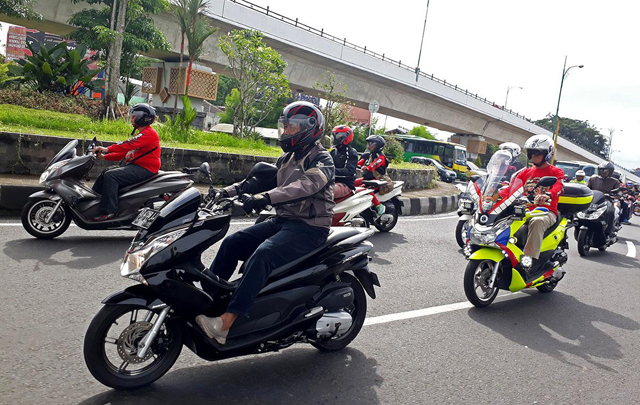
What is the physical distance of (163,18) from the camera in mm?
25891

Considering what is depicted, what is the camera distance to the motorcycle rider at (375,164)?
952cm

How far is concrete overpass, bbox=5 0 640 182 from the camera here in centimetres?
2555

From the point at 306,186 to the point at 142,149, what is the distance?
380 centimetres

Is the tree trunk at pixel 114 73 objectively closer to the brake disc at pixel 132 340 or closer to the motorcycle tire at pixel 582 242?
the motorcycle tire at pixel 582 242

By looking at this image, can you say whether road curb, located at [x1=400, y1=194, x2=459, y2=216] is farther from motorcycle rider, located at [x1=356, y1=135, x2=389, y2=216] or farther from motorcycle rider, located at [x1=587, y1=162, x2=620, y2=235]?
motorcycle rider, located at [x1=587, y1=162, x2=620, y2=235]

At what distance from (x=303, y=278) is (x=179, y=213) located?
→ 36.5 inches

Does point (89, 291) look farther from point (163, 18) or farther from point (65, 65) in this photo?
point (163, 18)

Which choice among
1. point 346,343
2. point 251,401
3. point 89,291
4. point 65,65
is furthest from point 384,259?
point 65,65

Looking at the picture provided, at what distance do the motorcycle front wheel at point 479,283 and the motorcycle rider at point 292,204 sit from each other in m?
2.30

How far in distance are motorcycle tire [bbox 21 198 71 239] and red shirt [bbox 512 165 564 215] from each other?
207 inches

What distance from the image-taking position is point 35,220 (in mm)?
6492

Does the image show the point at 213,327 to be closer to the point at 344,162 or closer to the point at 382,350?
the point at 382,350

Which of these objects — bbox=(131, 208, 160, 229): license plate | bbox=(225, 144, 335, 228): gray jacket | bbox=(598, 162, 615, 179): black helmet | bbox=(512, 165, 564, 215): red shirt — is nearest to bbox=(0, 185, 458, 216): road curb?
bbox=(598, 162, 615, 179): black helmet

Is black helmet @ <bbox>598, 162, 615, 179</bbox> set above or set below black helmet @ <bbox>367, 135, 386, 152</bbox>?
above
